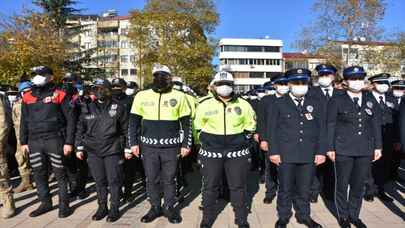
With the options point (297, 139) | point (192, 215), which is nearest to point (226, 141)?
point (297, 139)

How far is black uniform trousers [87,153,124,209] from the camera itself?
5984mm

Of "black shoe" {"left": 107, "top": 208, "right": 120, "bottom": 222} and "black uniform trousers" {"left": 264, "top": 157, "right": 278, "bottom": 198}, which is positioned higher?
"black uniform trousers" {"left": 264, "top": 157, "right": 278, "bottom": 198}

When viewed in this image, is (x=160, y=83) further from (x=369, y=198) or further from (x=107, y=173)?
(x=369, y=198)

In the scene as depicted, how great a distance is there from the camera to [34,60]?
20.8 m

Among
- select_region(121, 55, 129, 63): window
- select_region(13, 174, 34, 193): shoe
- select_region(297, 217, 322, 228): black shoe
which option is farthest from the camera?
select_region(121, 55, 129, 63): window

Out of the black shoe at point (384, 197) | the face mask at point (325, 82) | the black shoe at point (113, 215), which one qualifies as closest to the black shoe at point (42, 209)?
the black shoe at point (113, 215)

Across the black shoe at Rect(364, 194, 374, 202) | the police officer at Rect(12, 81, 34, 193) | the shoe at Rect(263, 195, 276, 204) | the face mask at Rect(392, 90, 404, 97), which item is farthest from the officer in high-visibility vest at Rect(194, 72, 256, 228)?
the police officer at Rect(12, 81, 34, 193)

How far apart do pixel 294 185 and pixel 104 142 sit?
2.78 meters

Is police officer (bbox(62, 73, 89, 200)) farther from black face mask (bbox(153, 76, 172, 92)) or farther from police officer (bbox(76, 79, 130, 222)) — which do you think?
black face mask (bbox(153, 76, 172, 92))

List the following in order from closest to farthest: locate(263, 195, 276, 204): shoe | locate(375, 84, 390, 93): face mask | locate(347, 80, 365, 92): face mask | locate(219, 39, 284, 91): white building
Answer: locate(347, 80, 365, 92): face mask → locate(263, 195, 276, 204): shoe → locate(375, 84, 390, 93): face mask → locate(219, 39, 284, 91): white building

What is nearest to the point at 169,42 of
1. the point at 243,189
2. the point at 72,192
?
the point at 72,192

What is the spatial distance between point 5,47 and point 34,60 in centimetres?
384

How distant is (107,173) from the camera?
6000mm

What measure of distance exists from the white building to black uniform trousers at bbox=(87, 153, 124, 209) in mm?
78855
